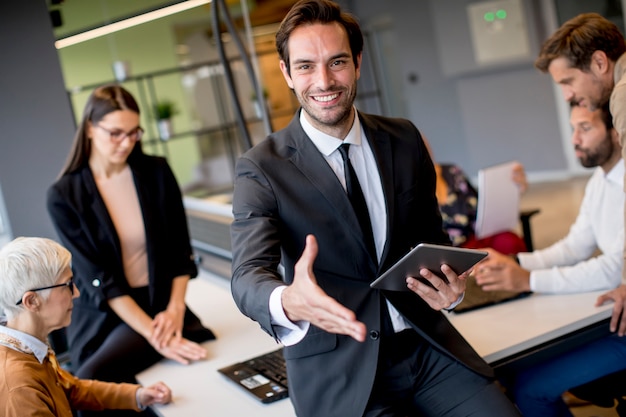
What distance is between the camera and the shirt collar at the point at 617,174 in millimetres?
2451

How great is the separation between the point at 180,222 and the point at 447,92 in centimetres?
692

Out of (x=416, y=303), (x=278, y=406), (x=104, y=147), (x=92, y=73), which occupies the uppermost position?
(x=92, y=73)

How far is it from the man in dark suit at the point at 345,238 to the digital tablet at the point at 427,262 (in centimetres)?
3

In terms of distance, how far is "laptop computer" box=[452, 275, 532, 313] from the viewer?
2.47m

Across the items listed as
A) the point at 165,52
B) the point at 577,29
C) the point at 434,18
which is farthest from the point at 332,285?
the point at 434,18

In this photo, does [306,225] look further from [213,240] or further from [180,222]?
[213,240]

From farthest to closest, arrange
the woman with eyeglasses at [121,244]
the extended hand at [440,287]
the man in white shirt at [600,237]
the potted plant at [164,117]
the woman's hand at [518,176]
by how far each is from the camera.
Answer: the potted plant at [164,117] < the woman's hand at [518,176] < the woman with eyeglasses at [121,244] < the man in white shirt at [600,237] < the extended hand at [440,287]

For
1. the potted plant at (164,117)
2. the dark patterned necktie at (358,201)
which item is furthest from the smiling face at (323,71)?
the potted plant at (164,117)

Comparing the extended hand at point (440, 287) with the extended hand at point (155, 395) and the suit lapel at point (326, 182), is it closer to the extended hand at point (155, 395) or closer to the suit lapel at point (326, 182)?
the suit lapel at point (326, 182)

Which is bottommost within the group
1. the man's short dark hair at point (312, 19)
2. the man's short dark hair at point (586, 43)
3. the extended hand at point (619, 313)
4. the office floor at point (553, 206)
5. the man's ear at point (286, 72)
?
the office floor at point (553, 206)

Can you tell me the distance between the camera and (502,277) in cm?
248

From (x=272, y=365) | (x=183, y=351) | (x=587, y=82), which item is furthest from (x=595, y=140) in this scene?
(x=183, y=351)

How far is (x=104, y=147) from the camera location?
9.04ft

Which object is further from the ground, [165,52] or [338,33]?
[165,52]
